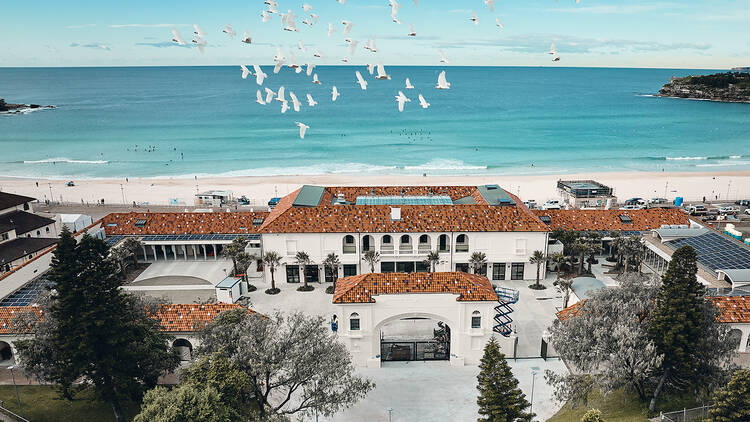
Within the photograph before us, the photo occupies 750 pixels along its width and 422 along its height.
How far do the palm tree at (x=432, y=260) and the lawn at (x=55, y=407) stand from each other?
25.8m

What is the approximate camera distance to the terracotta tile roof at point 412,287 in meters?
32.4

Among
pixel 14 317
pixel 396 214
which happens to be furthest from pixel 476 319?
pixel 14 317

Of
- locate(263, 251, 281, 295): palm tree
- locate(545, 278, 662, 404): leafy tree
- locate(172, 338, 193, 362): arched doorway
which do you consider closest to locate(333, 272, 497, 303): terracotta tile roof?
locate(545, 278, 662, 404): leafy tree

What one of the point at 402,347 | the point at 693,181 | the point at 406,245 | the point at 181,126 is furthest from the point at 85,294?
the point at 181,126

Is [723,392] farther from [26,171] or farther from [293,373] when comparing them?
[26,171]

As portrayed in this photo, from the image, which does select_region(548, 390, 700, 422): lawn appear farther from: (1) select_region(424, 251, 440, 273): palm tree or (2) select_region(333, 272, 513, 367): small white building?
(1) select_region(424, 251, 440, 273): palm tree

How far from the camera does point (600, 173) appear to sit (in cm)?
9806

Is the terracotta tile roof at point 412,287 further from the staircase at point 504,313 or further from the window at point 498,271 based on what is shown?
the window at point 498,271

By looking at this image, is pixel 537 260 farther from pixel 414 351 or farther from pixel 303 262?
pixel 303 262

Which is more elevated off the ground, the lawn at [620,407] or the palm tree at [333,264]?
the palm tree at [333,264]

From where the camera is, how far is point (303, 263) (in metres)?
45.8

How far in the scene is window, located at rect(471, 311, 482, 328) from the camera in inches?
1292

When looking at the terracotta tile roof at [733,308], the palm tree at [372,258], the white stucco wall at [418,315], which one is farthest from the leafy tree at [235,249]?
the terracotta tile roof at [733,308]

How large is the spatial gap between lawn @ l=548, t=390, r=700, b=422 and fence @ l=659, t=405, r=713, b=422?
60.8 inches
